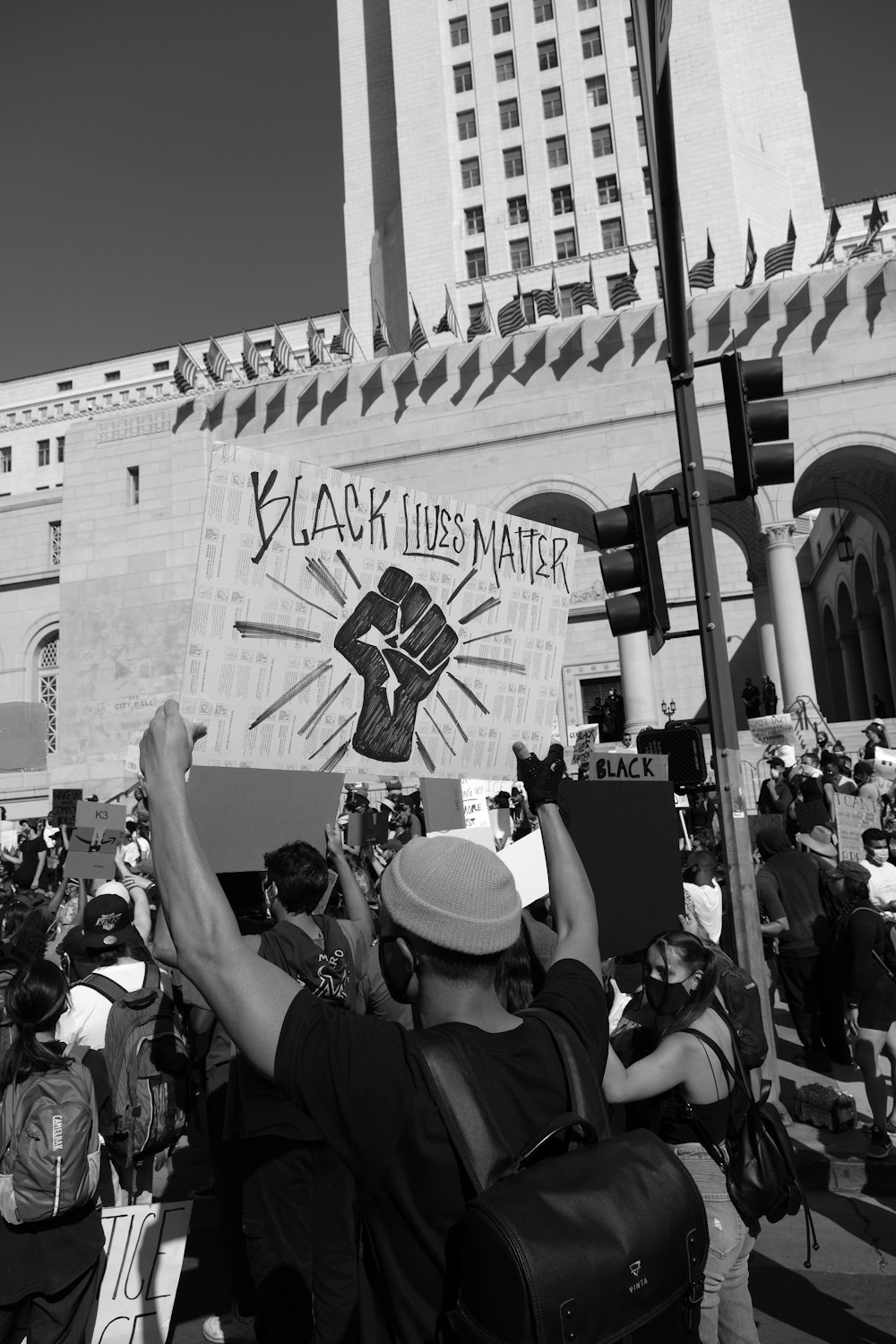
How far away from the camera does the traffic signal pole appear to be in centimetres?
543

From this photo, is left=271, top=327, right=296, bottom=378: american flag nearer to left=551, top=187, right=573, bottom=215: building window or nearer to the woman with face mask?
left=551, top=187, right=573, bottom=215: building window

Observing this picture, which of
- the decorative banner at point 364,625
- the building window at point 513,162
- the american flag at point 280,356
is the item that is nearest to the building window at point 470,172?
the building window at point 513,162

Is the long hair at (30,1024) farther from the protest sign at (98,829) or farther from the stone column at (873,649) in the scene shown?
the stone column at (873,649)

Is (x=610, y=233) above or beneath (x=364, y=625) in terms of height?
above

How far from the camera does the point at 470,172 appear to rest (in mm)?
50750

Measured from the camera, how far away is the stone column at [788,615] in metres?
25.8

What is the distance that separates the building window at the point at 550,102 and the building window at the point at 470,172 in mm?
3991

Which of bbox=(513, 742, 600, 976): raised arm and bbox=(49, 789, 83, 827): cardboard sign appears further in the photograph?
bbox=(49, 789, 83, 827): cardboard sign

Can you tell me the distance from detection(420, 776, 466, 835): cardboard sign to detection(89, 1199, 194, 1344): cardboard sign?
3893mm

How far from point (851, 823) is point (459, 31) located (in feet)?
177

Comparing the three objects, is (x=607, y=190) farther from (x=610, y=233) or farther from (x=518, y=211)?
(x=518, y=211)

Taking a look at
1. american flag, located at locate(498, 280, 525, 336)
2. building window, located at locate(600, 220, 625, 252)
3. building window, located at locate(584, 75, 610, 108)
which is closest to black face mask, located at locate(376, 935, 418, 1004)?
american flag, located at locate(498, 280, 525, 336)

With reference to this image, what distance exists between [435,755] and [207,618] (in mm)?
1374

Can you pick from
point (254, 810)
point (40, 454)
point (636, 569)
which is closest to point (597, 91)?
point (40, 454)
